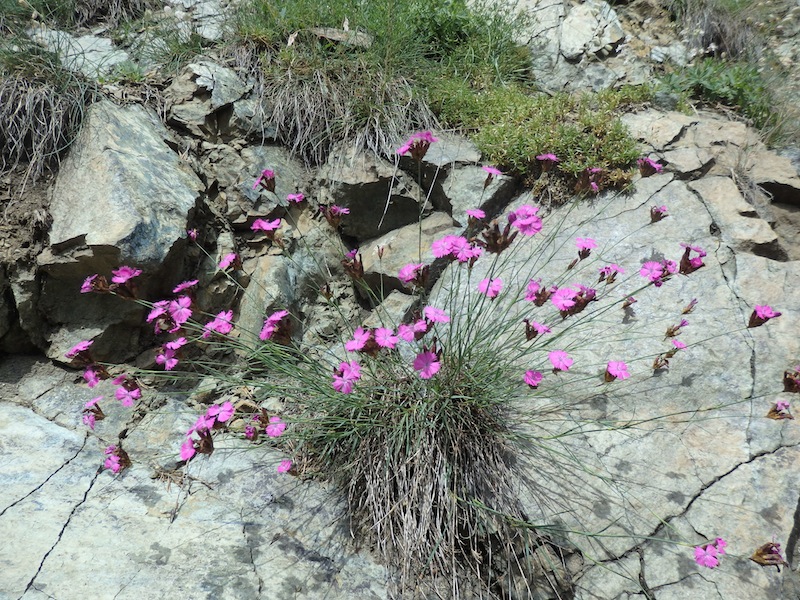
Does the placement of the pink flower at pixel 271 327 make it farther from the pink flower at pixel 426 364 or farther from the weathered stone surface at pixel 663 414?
the weathered stone surface at pixel 663 414

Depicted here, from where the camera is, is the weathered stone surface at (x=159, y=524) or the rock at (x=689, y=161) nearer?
the weathered stone surface at (x=159, y=524)

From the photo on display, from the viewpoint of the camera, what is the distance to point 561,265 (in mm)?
3150

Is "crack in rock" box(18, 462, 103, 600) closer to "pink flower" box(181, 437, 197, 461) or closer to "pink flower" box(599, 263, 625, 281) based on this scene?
"pink flower" box(181, 437, 197, 461)

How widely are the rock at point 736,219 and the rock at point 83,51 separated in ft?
11.6

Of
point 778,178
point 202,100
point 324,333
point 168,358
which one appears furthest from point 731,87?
point 168,358

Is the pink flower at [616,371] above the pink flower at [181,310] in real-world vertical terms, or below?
below

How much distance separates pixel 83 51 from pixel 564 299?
10.6ft

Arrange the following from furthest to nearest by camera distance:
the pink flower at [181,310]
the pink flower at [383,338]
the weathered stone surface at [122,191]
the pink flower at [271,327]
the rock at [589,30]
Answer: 1. the rock at [589,30]
2. the weathered stone surface at [122,191]
3. the pink flower at [181,310]
4. the pink flower at [271,327]
5. the pink flower at [383,338]

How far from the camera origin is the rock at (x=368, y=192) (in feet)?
11.3

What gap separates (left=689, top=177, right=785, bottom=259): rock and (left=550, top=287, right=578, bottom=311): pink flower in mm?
1371

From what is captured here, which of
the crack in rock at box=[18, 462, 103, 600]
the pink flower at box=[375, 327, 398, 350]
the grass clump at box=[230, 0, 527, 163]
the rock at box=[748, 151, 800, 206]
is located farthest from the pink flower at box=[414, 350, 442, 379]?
the rock at box=[748, 151, 800, 206]

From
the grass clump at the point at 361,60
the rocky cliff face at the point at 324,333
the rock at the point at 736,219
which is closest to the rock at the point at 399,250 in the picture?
the rocky cliff face at the point at 324,333

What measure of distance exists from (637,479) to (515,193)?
5.85ft

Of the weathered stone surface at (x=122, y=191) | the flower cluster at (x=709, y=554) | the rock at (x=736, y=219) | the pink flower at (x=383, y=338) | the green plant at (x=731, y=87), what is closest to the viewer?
the flower cluster at (x=709, y=554)
